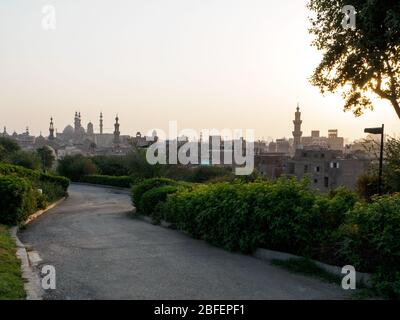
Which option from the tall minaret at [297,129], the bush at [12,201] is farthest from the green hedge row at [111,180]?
the tall minaret at [297,129]

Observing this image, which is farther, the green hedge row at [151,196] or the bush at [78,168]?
the bush at [78,168]

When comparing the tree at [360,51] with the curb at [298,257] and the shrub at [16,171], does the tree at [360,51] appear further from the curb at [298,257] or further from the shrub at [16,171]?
the shrub at [16,171]

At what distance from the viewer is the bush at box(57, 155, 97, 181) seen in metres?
47.6

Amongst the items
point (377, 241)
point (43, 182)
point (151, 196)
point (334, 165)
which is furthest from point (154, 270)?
point (334, 165)

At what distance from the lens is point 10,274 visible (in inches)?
303

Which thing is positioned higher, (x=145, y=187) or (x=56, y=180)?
(x=145, y=187)

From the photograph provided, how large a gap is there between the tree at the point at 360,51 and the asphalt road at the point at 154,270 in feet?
25.2

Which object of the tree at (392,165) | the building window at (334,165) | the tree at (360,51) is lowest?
the building window at (334,165)

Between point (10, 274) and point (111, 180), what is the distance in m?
33.3

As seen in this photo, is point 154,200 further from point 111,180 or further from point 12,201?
point 111,180

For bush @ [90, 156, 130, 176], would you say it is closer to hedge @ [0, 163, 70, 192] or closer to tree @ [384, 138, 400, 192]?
hedge @ [0, 163, 70, 192]

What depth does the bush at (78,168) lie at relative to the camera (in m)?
47.6
